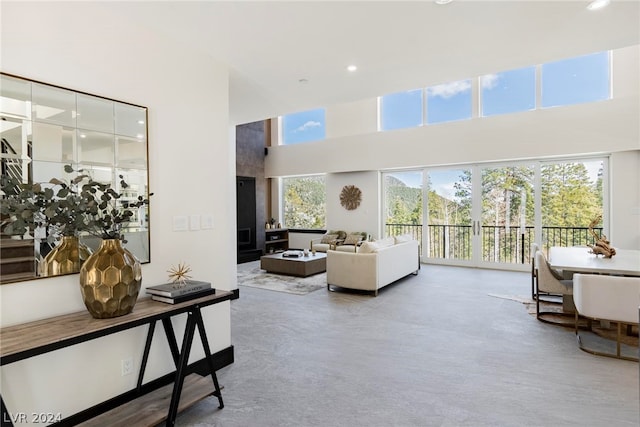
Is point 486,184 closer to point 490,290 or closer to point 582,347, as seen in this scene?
point 490,290

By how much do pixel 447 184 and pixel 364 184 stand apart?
2058 millimetres

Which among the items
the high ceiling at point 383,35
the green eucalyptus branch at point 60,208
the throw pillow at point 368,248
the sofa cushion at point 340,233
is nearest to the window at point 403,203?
the sofa cushion at point 340,233

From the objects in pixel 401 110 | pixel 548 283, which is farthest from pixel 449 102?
pixel 548 283

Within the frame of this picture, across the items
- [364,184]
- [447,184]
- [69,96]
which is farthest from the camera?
[364,184]

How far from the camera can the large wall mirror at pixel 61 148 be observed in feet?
5.58

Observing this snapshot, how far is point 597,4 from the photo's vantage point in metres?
2.25

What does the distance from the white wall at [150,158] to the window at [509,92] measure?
238 inches

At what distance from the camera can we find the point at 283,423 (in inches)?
80.3

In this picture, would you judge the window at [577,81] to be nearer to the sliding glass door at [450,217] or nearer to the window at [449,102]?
the window at [449,102]

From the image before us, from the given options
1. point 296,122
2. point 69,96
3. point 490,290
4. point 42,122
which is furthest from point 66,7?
point 296,122

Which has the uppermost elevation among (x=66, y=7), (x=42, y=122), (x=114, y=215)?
(x=66, y=7)

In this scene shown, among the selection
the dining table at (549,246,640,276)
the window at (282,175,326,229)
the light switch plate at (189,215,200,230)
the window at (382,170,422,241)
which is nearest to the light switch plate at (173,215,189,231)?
the light switch plate at (189,215,200,230)

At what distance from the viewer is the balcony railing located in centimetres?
639

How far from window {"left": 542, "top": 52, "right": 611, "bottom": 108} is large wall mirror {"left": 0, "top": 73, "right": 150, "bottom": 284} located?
717 cm
